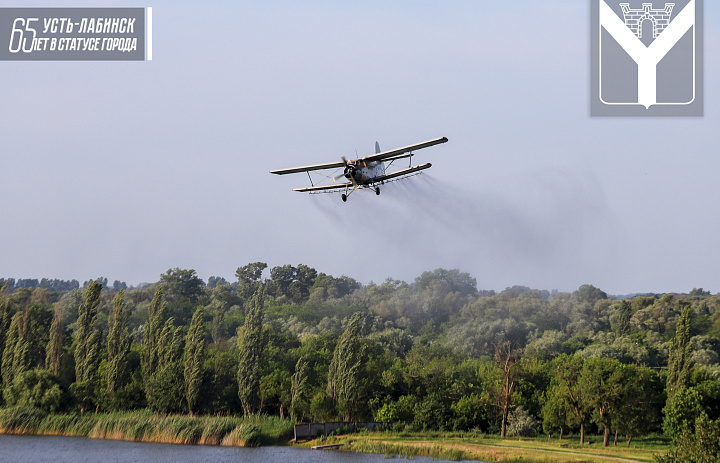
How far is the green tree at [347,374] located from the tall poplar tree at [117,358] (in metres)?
20.3

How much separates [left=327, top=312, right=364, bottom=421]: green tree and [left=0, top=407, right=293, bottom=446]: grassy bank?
5063 millimetres

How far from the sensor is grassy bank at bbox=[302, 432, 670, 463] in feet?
201

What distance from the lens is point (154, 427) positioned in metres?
73.4

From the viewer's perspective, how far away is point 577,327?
144125mm

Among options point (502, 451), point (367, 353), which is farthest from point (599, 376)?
point (367, 353)

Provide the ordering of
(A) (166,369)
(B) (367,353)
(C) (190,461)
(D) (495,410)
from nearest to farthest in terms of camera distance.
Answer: (C) (190,461), (D) (495,410), (A) (166,369), (B) (367,353)

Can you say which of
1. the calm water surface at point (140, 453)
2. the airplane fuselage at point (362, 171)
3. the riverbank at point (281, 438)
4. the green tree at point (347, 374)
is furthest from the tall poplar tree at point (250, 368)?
the airplane fuselage at point (362, 171)

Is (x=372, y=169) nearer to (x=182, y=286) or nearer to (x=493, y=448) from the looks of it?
(x=493, y=448)

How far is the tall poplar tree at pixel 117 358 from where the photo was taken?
80438 mm

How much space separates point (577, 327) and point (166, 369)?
84.3 meters

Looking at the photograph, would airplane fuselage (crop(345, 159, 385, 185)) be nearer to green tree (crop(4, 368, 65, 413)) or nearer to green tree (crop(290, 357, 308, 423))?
green tree (crop(290, 357, 308, 423))

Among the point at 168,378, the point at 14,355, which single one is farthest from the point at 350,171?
the point at 14,355

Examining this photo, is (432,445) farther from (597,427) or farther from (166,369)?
(166,369)

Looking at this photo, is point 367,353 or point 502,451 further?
point 367,353
